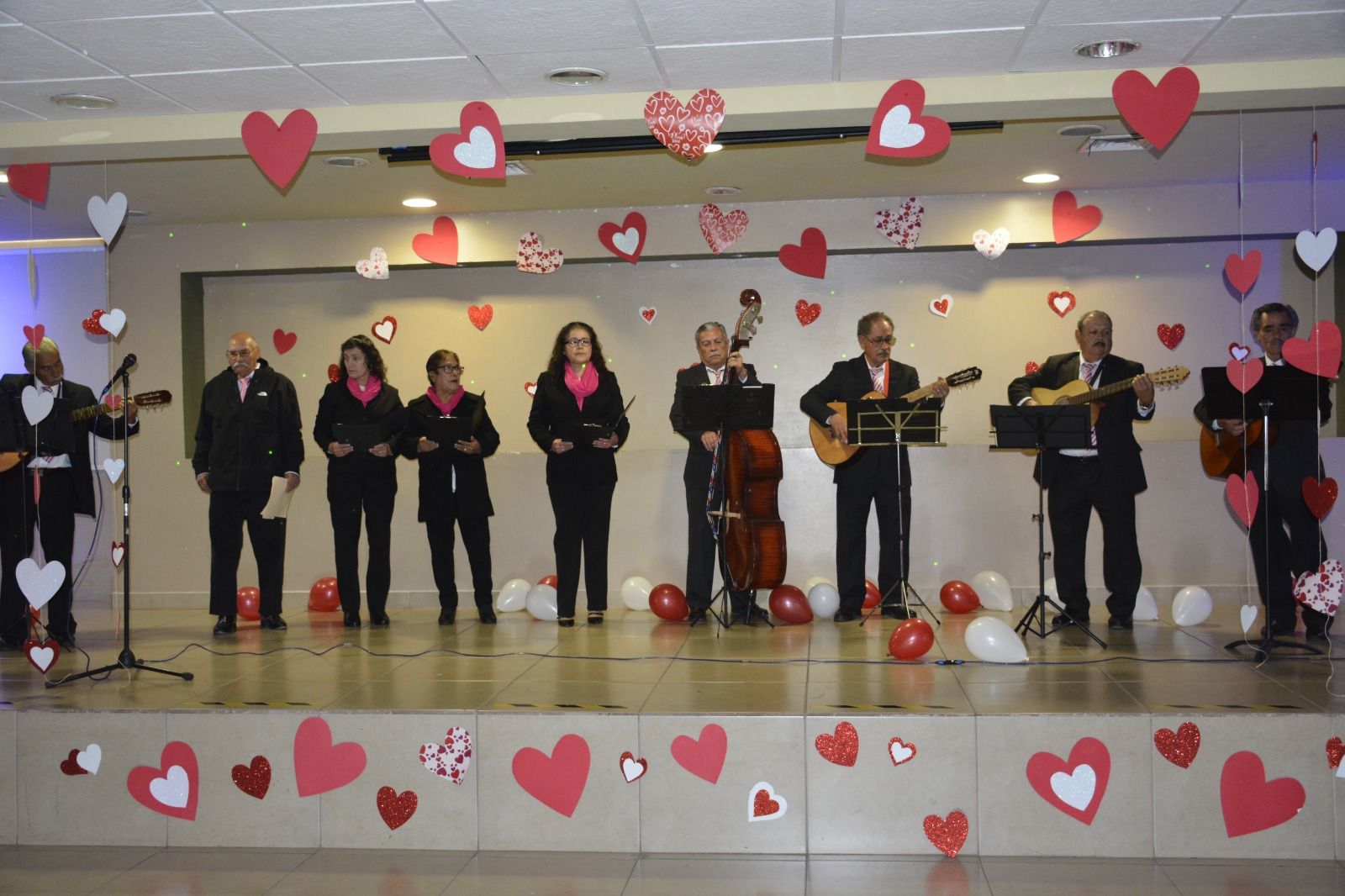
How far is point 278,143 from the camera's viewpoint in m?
4.95

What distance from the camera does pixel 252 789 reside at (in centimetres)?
406

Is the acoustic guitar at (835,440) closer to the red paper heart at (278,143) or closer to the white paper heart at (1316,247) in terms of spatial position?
the white paper heart at (1316,247)

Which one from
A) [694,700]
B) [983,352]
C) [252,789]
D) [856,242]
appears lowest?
[252,789]

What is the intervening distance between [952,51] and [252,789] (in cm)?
367

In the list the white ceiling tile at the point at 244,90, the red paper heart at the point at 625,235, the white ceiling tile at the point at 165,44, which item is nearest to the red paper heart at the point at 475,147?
the white ceiling tile at the point at 244,90

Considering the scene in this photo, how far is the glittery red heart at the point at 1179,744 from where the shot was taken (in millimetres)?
3764

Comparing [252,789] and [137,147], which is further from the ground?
[137,147]

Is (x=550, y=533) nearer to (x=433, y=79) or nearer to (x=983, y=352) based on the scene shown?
(x=983, y=352)

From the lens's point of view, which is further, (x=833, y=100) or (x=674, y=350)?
(x=674, y=350)

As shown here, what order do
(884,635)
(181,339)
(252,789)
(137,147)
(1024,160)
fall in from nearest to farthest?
1. (252,789)
2. (137,147)
3. (884,635)
4. (1024,160)
5. (181,339)

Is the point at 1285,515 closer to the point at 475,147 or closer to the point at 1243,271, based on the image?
the point at 1243,271

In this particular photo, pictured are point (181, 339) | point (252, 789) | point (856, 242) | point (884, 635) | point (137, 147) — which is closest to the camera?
point (252, 789)

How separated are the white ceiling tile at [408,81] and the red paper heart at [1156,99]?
248 centimetres

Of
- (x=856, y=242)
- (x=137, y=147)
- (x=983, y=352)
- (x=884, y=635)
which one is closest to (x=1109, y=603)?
(x=884, y=635)
